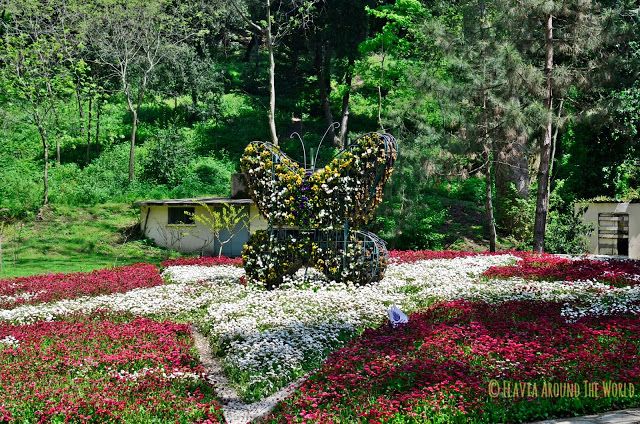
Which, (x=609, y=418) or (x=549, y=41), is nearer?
(x=609, y=418)

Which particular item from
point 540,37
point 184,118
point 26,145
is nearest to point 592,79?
point 540,37

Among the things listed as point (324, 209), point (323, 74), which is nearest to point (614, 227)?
point (324, 209)

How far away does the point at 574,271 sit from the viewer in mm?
16656

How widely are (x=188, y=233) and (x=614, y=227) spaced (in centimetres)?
1955

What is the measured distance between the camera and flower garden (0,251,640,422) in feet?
24.9

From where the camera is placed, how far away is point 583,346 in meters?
9.18

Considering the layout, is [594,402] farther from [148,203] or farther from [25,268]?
[148,203]

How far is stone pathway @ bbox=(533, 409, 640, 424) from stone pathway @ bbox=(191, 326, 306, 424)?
3.41 meters

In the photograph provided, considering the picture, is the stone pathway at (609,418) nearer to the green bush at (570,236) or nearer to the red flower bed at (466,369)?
the red flower bed at (466,369)

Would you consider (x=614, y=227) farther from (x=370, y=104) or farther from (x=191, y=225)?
(x=370, y=104)

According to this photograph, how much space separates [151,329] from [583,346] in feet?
25.2

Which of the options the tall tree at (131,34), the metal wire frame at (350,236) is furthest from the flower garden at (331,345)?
the tall tree at (131,34)

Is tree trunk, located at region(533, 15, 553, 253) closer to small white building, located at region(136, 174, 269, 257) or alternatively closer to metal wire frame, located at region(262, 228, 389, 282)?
metal wire frame, located at region(262, 228, 389, 282)

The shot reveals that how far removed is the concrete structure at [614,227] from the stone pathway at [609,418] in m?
20.2
